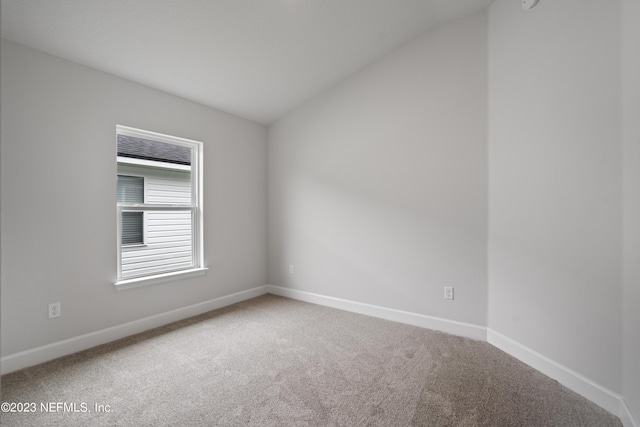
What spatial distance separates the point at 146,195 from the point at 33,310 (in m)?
1.27

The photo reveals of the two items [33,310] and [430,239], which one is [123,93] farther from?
[430,239]

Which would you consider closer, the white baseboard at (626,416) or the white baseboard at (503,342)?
the white baseboard at (626,416)

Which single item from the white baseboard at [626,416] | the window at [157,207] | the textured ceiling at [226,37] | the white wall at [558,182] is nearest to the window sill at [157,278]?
the window at [157,207]

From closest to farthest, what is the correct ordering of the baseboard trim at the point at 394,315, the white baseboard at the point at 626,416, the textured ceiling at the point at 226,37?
the white baseboard at the point at 626,416 < the textured ceiling at the point at 226,37 < the baseboard trim at the point at 394,315

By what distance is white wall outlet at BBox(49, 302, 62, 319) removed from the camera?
7.50ft

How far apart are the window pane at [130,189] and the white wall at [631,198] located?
3.71m

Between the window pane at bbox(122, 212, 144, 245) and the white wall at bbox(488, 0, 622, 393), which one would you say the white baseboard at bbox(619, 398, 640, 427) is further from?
the window pane at bbox(122, 212, 144, 245)

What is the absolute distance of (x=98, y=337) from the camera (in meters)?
2.53

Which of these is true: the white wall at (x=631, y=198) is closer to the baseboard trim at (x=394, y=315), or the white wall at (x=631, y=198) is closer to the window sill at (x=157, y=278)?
the baseboard trim at (x=394, y=315)

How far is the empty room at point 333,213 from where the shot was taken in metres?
1.72

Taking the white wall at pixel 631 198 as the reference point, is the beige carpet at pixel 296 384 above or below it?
below

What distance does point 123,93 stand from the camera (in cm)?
270

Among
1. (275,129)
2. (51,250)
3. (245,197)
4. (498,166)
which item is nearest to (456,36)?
(498,166)

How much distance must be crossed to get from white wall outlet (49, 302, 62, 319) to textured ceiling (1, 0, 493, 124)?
1946 millimetres
